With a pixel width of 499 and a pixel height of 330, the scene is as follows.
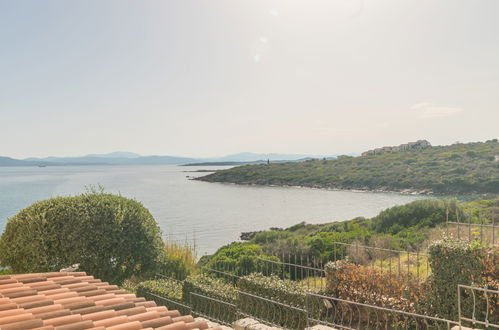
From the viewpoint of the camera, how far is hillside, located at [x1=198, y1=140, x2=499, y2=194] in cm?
4418

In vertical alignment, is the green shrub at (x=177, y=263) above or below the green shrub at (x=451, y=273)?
below

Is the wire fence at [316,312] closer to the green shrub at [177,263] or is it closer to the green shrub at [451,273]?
the green shrub at [451,273]

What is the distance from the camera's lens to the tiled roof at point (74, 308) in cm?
362

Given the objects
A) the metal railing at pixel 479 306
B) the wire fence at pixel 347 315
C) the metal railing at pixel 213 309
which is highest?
the metal railing at pixel 479 306

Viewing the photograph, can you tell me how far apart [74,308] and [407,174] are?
59233 mm

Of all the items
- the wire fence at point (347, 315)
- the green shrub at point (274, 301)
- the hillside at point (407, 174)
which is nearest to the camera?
the wire fence at point (347, 315)

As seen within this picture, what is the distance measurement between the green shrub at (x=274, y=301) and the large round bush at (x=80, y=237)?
2.87 meters

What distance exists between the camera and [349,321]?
7.45 metres

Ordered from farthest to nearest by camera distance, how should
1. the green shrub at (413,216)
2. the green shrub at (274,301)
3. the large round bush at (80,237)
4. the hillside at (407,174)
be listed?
the hillside at (407,174)
the green shrub at (413,216)
the large round bush at (80,237)
the green shrub at (274,301)

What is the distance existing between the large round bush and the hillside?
4208 cm

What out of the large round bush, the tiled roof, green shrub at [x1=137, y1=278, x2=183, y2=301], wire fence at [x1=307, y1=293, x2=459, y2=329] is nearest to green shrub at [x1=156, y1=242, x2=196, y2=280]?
green shrub at [x1=137, y1=278, x2=183, y2=301]

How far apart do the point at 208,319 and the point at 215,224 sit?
26910 mm

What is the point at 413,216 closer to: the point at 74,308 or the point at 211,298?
the point at 211,298

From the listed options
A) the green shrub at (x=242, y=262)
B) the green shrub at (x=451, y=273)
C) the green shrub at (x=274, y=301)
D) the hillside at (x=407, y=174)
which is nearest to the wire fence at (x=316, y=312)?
the green shrub at (x=274, y=301)
